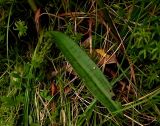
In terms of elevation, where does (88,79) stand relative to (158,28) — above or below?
below

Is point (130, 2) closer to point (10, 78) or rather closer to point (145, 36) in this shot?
point (145, 36)

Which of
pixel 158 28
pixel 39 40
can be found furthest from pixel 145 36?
pixel 39 40

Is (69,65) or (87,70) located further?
(69,65)
